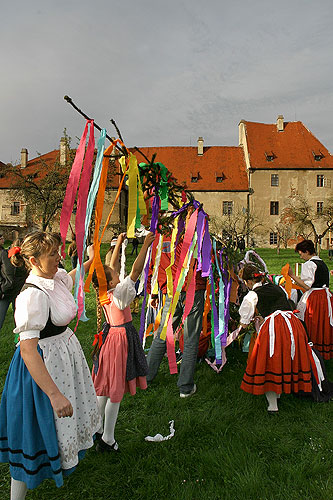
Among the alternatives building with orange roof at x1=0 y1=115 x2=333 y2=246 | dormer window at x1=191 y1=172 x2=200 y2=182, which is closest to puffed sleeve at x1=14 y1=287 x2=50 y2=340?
building with orange roof at x1=0 y1=115 x2=333 y2=246

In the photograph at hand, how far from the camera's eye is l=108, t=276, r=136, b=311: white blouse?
282 cm

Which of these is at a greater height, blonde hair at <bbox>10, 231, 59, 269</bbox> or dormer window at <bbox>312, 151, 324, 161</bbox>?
dormer window at <bbox>312, 151, 324, 161</bbox>

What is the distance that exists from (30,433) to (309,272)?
4.11 metres

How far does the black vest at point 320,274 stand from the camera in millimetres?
4984

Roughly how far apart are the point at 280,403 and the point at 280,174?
110 feet

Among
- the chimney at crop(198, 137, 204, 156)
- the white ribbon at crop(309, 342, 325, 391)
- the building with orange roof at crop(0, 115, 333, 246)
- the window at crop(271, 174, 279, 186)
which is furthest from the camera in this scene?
the chimney at crop(198, 137, 204, 156)

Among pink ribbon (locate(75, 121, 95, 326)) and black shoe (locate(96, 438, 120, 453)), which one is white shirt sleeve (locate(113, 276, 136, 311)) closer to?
pink ribbon (locate(75, 121, 95, 326))

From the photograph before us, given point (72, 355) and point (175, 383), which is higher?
point (72, 355)

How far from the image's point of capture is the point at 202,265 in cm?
369

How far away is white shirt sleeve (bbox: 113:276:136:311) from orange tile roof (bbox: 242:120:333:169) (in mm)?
33793

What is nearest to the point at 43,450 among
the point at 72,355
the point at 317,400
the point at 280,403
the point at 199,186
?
the point at 72,355

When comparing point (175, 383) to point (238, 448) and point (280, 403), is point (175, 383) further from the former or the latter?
point (238, 448)

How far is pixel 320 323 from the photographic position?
16.2 ft

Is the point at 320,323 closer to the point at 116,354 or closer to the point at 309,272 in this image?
the point at 309,272
